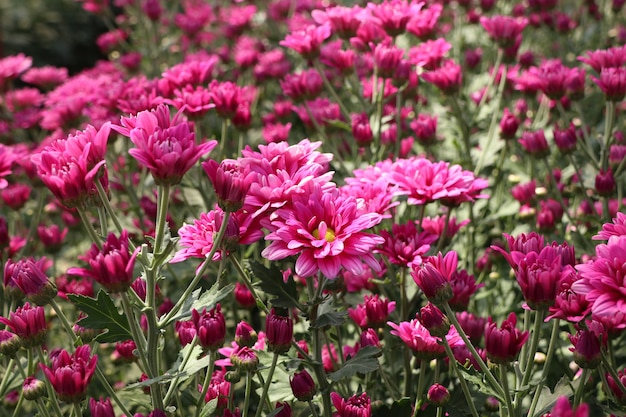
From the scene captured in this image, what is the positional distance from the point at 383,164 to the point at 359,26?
2.27 ft

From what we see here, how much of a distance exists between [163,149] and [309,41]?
1118 mm

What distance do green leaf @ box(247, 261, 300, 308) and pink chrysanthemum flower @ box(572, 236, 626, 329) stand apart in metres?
0.52

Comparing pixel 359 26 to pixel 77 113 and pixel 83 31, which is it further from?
pixel 83 31

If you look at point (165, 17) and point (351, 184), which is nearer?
point (351, 184)

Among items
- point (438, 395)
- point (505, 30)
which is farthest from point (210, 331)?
point (505, 30)

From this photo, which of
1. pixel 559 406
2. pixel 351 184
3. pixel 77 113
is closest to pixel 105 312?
pixel 351 184

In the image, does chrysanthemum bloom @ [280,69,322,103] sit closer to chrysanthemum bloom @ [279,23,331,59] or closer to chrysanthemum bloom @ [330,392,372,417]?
chrysanthemum bloom @ [279,23,331,59]

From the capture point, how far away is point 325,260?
1166 mm

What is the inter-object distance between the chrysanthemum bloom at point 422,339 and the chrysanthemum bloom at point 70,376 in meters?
0.57

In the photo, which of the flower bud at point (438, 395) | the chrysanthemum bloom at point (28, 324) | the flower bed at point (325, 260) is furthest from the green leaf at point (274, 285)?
the chrysanthemum bloom at point (28, 324)

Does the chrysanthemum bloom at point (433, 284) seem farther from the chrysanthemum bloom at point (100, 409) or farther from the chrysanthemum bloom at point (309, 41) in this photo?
the chrysanthemum bloom at point (309, 41)

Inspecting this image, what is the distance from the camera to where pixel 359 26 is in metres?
2.18

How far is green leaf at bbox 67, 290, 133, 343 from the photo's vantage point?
1161 millimetres

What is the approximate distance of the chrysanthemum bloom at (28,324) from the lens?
4.35 ft
